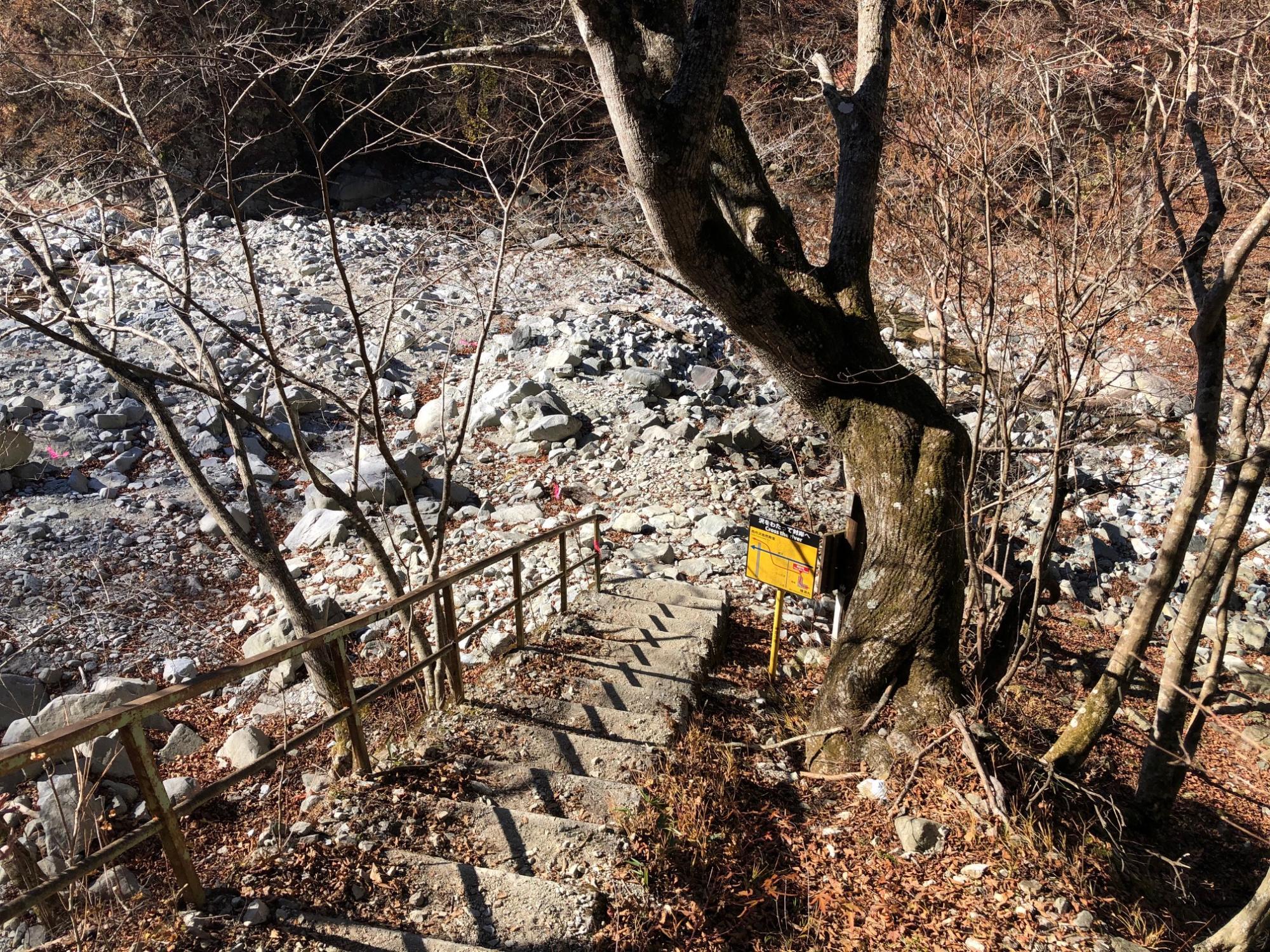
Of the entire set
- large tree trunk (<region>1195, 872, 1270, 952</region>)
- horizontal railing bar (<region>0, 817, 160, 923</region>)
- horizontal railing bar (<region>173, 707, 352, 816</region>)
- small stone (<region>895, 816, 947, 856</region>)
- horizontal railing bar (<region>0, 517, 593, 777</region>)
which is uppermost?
horizontal railing bar (<region>0, 517, 593, 777</region>)

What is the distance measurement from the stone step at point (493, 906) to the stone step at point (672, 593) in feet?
11.2

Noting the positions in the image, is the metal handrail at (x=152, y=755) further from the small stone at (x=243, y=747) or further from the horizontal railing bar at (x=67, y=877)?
the small stone at (x=243, y=747)

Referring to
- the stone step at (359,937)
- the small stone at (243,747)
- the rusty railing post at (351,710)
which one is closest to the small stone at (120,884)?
the small stone at (243,747)

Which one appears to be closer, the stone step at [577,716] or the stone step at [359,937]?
the stone step at [359,937]

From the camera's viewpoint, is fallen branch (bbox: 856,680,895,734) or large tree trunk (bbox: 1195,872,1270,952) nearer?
large tree trunk (bbox: 1195,872,1270,952)

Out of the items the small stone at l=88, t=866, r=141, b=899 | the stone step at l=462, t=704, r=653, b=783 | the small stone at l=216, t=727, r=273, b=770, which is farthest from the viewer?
the small stone at l=216, t=727, r=273, b=770

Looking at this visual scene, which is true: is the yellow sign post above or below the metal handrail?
below

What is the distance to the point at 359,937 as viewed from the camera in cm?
283

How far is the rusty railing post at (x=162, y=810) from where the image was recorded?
2.66 metres

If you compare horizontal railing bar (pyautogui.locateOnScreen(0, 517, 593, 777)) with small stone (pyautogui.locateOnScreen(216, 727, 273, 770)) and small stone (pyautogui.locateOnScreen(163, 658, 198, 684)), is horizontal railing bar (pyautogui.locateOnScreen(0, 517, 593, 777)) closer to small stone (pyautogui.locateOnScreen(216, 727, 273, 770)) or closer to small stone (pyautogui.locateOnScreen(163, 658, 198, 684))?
small stone (pyautogui.locateOnScreen(216, 727, 273, 770))

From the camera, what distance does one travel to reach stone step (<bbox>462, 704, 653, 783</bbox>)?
4273 millimetres

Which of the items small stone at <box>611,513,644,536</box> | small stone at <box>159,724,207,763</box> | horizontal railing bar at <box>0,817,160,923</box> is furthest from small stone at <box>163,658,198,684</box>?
horizontal railing bar at <box>0,817,160,923</box>

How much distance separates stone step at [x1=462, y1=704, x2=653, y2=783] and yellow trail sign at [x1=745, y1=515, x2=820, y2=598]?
139 cm

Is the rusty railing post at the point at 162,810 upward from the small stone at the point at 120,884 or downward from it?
upward
